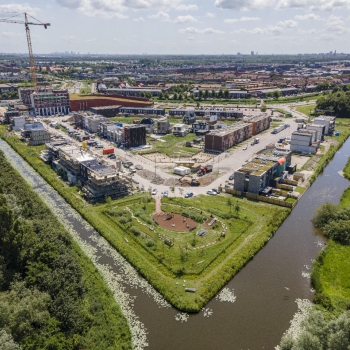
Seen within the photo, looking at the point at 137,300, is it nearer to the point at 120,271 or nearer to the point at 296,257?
the point at 120,271

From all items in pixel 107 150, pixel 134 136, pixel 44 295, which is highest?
pixel 134 136

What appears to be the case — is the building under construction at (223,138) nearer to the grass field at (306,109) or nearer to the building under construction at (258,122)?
the building under construction at (258,122)

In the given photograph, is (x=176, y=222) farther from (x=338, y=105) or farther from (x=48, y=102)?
(x=338, y=105)

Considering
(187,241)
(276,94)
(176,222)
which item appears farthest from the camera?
(276,94)

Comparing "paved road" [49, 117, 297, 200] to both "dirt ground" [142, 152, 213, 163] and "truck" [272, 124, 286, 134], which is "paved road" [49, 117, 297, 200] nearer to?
"dirt ground" [142, 152, 213, 163]

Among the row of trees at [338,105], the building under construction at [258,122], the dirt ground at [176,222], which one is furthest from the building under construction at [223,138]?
the row of trees at [338,105]

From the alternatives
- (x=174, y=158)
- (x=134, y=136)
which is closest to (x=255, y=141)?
(x=174, y=158)
